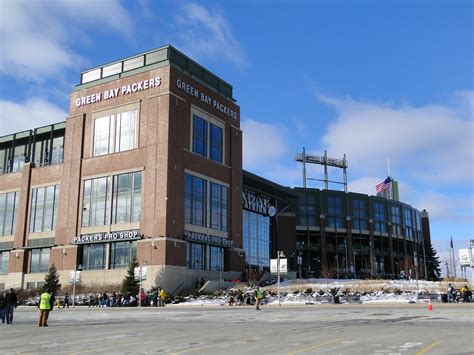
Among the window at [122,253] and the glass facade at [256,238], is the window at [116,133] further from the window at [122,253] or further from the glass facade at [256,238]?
the glass facade at [256,238]

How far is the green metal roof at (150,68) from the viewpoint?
223ft

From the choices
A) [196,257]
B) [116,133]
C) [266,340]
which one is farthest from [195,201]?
[266,340]

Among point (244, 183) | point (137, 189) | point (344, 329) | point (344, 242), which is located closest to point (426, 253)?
point (344, 242)

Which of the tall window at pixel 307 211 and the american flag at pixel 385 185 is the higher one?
the american flag at pixel 385 185

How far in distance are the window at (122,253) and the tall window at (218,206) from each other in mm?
11120

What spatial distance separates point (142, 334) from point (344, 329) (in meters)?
7.14

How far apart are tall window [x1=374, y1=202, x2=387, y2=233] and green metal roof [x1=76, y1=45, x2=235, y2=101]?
64085 mm

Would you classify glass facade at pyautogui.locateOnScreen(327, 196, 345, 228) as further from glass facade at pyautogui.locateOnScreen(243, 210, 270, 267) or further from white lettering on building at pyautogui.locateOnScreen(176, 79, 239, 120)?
white lettering on building at pyautogui.locateOnScreen(176, 79, 239, 120)

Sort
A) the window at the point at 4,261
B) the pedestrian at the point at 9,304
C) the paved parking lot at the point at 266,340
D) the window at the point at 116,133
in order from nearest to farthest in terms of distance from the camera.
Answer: the paved parking lot at the point at 266,340
the pedestrian at the point at 9,304
the window at the point at 116,133
the window at the point at 4,261

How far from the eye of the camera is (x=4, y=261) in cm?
7612

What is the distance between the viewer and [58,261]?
2687 inches

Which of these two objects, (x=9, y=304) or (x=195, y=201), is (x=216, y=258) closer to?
(x=195, y=201)

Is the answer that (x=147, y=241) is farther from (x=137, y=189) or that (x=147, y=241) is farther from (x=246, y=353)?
(x=246, y=353)

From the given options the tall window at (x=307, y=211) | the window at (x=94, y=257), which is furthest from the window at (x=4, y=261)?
the tall window at (x=307, y=211)
